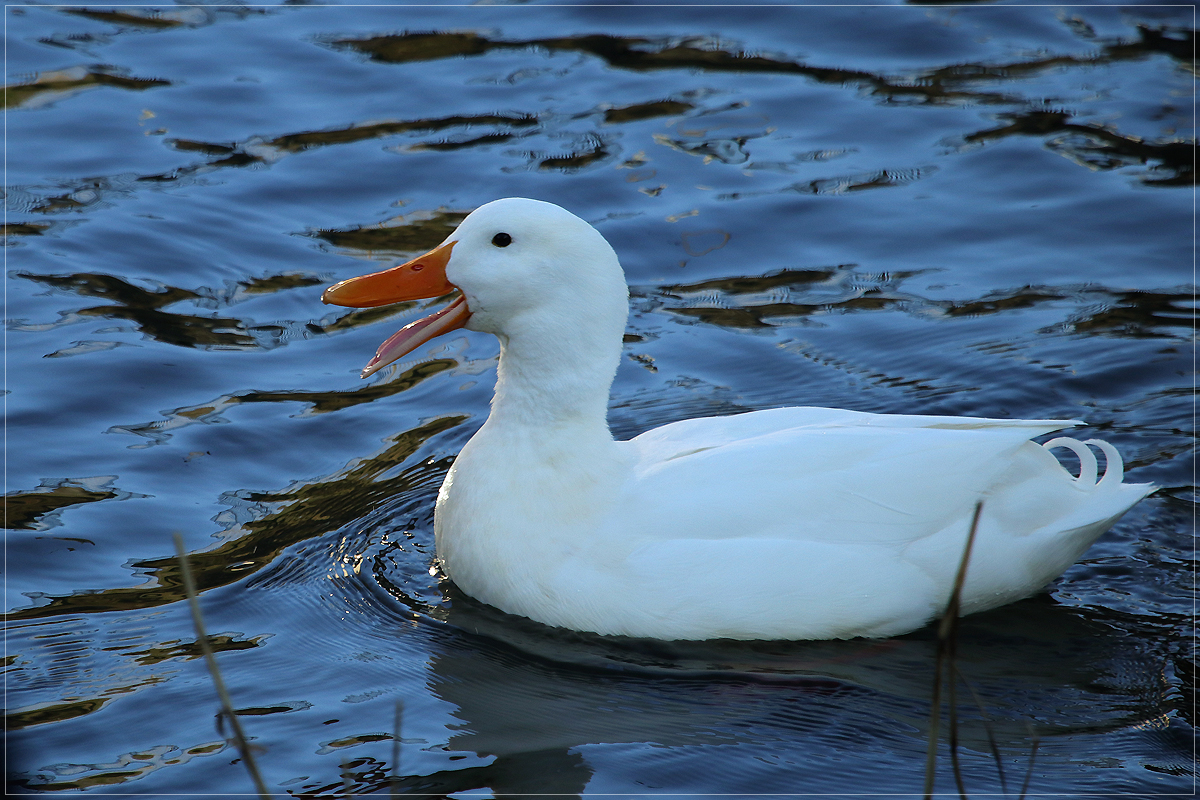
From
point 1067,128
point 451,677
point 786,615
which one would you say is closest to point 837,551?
point 786,615

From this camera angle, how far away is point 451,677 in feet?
14.3

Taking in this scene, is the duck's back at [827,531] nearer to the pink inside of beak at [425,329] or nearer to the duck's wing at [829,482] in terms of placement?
the duck's wing at [829,482]

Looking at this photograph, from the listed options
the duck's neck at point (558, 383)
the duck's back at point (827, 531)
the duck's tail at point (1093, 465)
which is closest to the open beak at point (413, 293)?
the duck's neck at point (558, 383)

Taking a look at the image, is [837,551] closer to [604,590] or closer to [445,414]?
[604,590]

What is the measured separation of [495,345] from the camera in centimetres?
704

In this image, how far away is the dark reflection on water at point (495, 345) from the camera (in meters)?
4.06

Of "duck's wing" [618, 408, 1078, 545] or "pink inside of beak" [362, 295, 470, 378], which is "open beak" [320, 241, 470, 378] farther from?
"duck's wing" [618, 408, 1078, 545]

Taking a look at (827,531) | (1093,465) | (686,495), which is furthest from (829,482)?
(1093,465)

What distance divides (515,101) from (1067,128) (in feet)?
12.7

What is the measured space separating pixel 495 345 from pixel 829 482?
9.94ft

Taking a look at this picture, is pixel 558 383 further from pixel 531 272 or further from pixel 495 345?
pixel 495 345

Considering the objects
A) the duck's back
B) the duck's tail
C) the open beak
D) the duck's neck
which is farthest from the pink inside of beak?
the duck's tail

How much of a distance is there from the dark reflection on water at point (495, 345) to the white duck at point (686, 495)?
0.20 m

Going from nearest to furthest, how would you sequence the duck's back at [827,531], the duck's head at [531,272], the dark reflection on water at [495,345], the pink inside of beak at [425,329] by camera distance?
the dark reflection on water at [495,345] < the duck's back at [827,531] < the duck's head at [531,272] < the pink inside of beak at [425,329]
